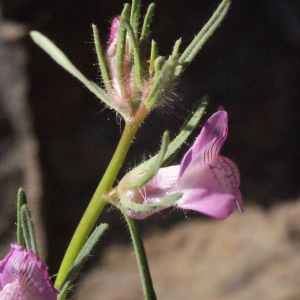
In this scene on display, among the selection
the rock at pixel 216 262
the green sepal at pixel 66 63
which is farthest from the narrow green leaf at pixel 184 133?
the rock at pixel 216 262

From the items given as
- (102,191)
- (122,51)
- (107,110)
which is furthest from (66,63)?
(107,110)

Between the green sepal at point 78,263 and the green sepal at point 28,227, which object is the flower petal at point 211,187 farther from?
the green sepal at point 28,227

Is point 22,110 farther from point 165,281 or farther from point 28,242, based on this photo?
point 28,242

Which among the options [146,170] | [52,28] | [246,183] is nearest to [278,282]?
[246,183]

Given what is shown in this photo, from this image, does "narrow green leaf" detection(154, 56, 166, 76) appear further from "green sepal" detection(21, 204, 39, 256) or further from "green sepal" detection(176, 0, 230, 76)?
"green sepal" detection(21, 204, 39, 256)

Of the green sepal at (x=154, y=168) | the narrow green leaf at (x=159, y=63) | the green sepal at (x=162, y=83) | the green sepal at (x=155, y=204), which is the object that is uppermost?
the narrow green leaf at (x=159, y=63)

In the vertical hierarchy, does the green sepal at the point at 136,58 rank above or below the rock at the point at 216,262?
above
